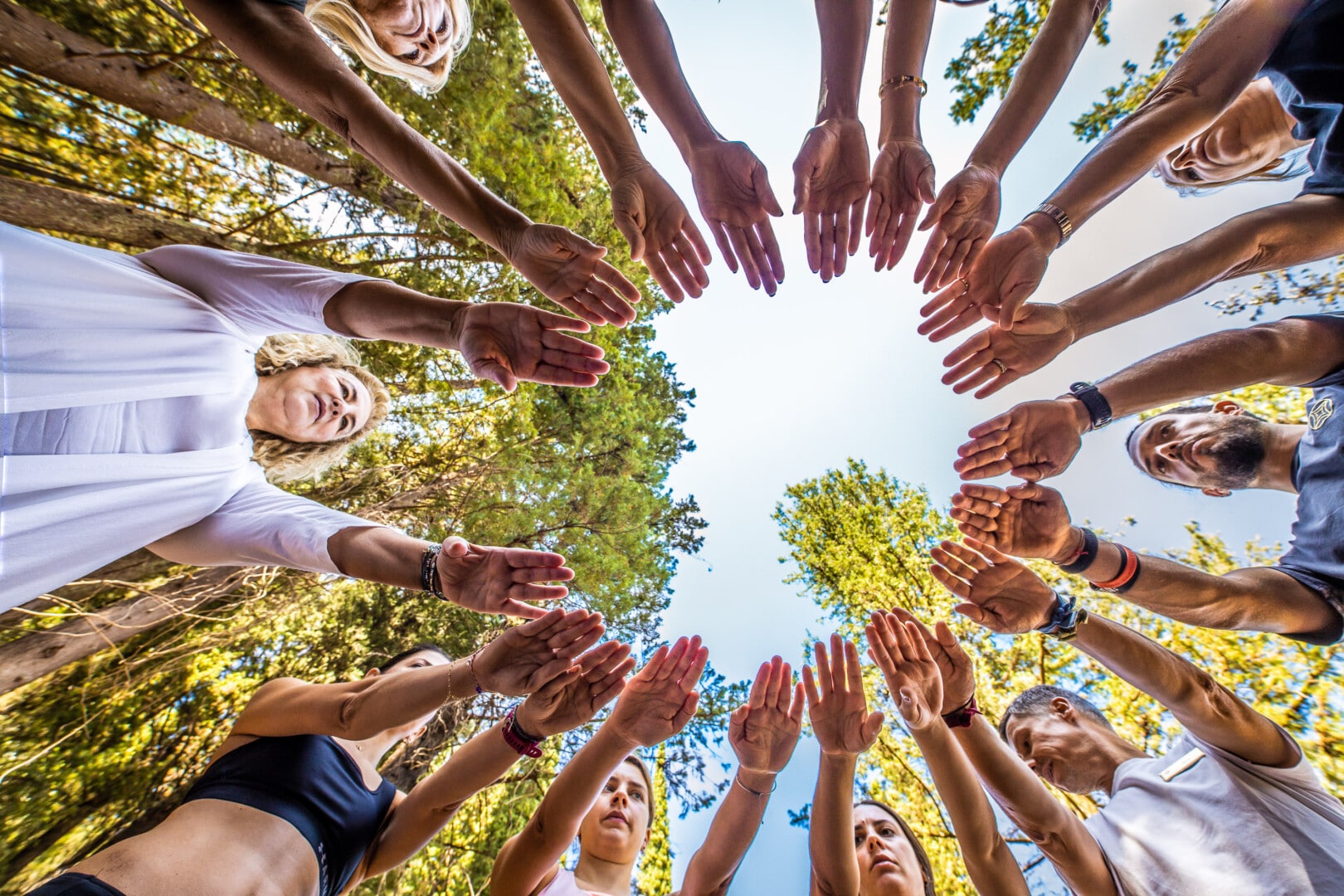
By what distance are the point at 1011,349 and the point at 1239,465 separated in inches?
87.2

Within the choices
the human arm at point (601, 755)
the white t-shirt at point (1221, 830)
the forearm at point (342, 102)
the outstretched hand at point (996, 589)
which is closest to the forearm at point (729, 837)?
the human arm at point (601, 755)

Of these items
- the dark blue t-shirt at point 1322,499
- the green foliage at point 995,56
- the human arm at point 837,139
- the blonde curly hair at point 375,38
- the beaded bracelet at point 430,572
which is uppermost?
the green foliage at point 995,56

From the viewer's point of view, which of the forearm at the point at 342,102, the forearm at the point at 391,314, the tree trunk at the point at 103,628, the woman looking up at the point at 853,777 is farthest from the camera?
the tree trunk at the point at 103,628

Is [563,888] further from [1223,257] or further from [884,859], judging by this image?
[1223,257]

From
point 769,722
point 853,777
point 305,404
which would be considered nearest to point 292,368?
point 305,404

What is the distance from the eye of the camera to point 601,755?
2982mm

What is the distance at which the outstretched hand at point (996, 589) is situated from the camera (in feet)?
9.63

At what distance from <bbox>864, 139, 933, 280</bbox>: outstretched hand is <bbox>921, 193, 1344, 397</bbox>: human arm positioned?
1.98 ft

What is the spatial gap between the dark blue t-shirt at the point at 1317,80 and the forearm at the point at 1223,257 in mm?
167

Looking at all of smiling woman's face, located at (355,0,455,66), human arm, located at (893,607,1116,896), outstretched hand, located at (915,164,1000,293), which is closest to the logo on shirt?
outstretched hand, located at (915,164,1000,293)

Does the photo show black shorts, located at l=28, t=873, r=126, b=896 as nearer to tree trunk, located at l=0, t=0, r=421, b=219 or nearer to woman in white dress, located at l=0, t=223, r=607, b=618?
woman in white dress, located at l=0, t=223, r=607, b=618

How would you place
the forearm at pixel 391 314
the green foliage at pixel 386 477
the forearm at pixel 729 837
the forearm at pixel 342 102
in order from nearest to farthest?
the forearm at pixel 342 102, the forearm at pixel 391 314, the forearm at pixel 729 837, the green foliage at pixel 386 477

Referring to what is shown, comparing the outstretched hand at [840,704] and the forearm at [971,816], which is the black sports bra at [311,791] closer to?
the outstretched hand at [840,704]

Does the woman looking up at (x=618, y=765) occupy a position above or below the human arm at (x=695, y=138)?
below
